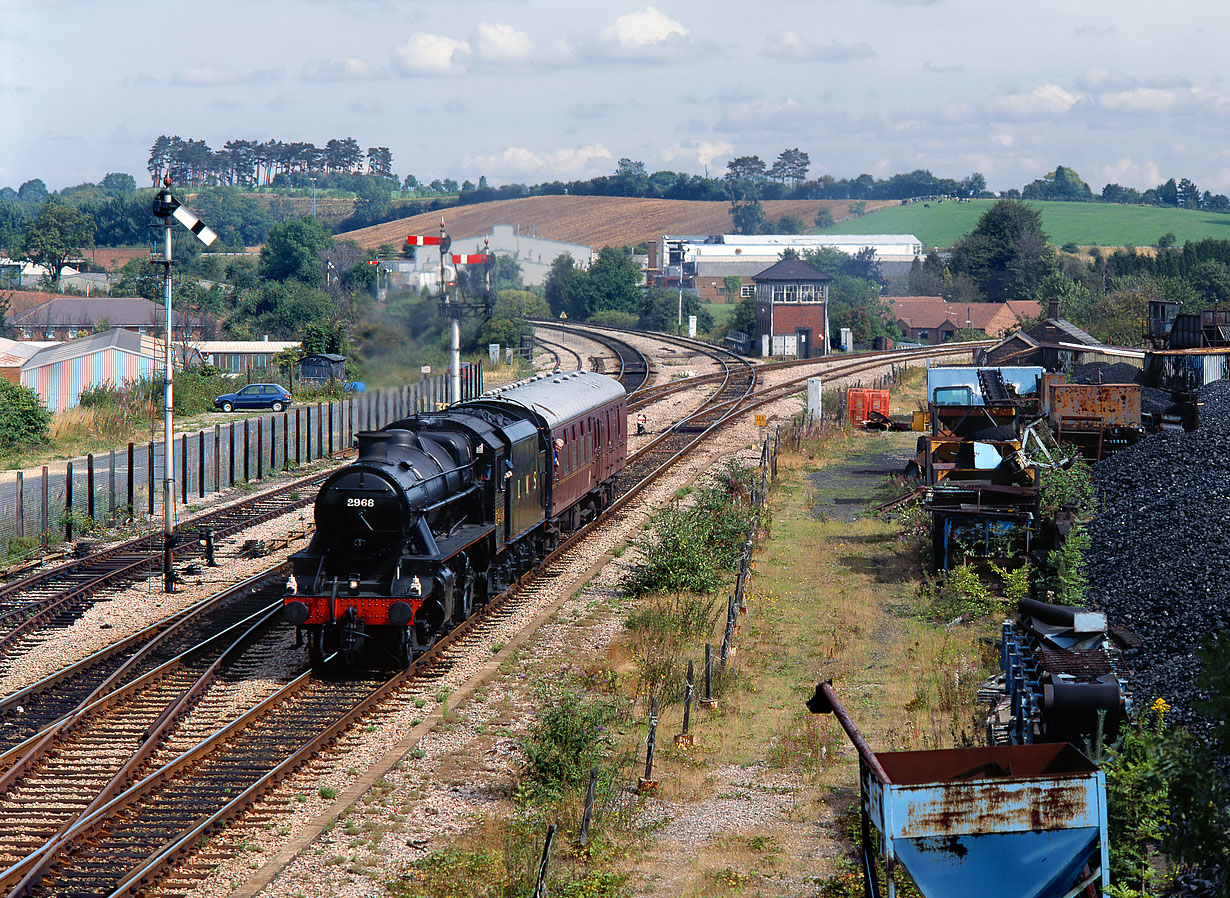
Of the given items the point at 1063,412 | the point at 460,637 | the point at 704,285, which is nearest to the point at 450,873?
the point at 460,637

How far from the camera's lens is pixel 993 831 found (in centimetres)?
854

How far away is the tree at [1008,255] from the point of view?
374ft

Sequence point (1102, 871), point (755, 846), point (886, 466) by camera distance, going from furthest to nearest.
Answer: point (886, 466) → point (755, 846) → point (1102, 871)

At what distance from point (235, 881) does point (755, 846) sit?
5225mm

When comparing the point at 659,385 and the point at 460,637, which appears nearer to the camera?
the point at 460,637

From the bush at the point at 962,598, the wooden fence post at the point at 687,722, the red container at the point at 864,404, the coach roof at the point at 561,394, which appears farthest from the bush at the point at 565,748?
the red container at the point at 864,404

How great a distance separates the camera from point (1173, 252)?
11269cm

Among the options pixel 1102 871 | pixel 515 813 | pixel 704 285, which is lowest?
pixel 515 813

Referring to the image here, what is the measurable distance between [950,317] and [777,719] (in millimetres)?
91579

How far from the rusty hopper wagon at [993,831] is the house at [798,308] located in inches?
2765

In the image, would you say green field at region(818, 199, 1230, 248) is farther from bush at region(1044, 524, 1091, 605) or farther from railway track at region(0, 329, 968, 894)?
railway track at region(0, 329, 968, 894)

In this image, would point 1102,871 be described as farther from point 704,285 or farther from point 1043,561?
point 704,285

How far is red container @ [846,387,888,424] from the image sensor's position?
47781 millimetres

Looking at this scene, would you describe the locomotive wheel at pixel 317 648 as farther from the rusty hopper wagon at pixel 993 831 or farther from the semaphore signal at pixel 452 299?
the semaphore signal at pixel 452 299
